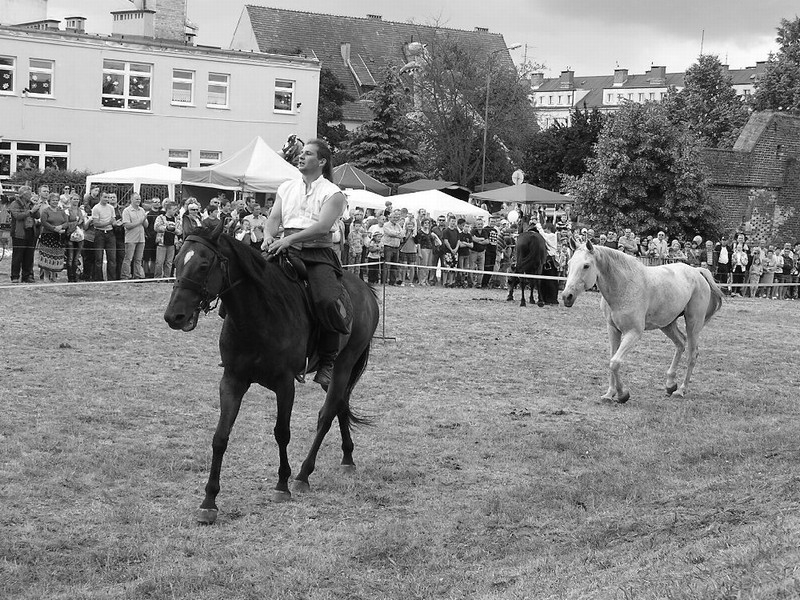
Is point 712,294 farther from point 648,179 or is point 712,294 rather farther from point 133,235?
point 648,179

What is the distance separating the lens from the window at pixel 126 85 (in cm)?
4681

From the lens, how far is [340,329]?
8.03 m

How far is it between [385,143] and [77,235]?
32747mm

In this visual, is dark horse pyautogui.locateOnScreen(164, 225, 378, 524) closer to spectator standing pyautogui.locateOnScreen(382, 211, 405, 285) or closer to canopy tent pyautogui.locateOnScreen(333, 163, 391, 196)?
spectator standing pyautogui.locateOnScreen(382, 211, 405, 285)

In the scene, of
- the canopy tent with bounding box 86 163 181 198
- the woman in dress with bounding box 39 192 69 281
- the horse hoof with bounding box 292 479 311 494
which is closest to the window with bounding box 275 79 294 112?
the canopy tent with bounding box 86 163 181 198

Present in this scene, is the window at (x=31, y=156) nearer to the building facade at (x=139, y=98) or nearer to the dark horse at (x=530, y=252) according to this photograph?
the building facade at (x=139, y=98)

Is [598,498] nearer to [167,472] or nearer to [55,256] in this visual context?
[167,472]

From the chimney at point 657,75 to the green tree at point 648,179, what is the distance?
12638cm

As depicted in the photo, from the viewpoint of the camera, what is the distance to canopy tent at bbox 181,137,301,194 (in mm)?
29094

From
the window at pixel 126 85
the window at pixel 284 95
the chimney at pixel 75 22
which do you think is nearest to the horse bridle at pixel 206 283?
the window at pixel 126 85

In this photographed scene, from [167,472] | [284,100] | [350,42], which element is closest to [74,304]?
[167,472]

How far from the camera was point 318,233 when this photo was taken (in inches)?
311

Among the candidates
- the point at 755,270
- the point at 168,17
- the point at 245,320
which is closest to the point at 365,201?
the point at 755,270

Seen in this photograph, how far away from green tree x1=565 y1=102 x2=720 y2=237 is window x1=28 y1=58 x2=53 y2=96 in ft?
75.7
